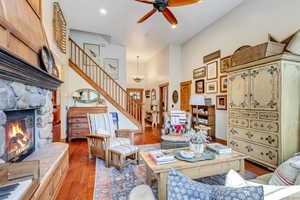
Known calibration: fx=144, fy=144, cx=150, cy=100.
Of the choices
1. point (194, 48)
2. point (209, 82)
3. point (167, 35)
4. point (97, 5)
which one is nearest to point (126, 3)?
point (97, 5)

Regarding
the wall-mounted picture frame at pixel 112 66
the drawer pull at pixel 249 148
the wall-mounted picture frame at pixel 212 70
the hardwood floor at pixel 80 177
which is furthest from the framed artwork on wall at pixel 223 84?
the wall-mounted picture frame at pixel 112 66

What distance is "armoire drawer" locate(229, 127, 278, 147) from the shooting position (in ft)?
7.86

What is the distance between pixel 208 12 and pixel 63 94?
15.8 feet

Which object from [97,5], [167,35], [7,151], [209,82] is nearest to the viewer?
[7,151]

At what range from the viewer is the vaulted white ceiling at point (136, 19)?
380cm

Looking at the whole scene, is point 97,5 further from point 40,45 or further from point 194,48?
point 194,48

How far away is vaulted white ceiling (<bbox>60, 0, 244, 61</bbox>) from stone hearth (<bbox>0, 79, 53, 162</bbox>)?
2.81m

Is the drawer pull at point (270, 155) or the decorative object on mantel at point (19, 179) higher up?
the decorative object on mantel at point (19, 179)

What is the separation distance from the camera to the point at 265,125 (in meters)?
2.52

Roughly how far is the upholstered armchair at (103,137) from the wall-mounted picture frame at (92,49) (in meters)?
3.71

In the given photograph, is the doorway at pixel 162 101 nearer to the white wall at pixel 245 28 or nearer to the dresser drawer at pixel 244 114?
the white wall at pixel 245 28

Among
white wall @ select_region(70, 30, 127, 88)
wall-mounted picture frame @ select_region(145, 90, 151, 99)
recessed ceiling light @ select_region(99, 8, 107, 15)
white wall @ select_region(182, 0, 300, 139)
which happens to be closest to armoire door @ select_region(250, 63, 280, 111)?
white wall @ select_region(182, 0, 300, 139)

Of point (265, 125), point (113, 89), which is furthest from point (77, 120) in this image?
point (265, 125)

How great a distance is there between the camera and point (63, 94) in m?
4.29
